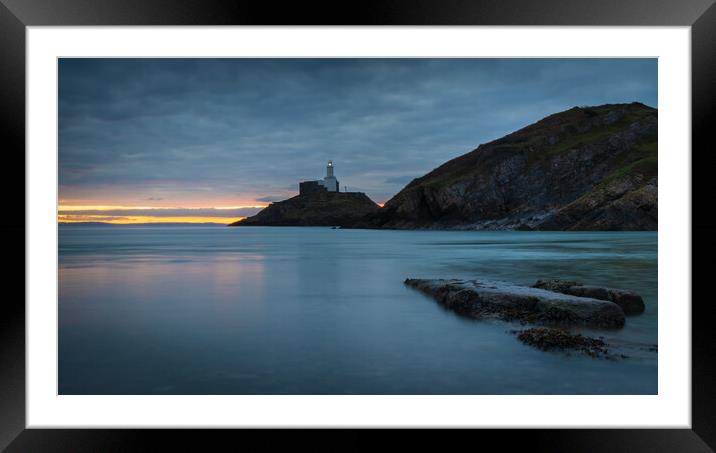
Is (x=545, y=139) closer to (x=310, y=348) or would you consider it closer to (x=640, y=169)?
(x=640, y=169)

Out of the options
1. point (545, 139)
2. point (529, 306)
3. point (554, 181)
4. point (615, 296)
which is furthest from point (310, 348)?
point (545, 139)

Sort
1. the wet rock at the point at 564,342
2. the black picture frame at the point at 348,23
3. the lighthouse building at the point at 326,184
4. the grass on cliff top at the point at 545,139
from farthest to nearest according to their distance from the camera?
1. the lighthouse building at the point at 326,184
2. the grass on cliff top at the point at 545,139
3. the wet rock at the point at 564,342
4. the black picture frame at the point at 348,23

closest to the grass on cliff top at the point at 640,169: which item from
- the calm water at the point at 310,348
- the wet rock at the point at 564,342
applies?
the calm water at the point at 310,348

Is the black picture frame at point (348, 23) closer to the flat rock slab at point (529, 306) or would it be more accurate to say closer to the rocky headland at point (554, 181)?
the flat rock slab at point (529, 306)

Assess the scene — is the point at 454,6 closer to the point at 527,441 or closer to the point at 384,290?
the point at 527,441

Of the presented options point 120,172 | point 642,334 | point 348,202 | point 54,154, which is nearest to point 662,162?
point 642,334

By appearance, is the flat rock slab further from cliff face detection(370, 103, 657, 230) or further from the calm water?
cliff face detection(370, 103, 657, 230)
